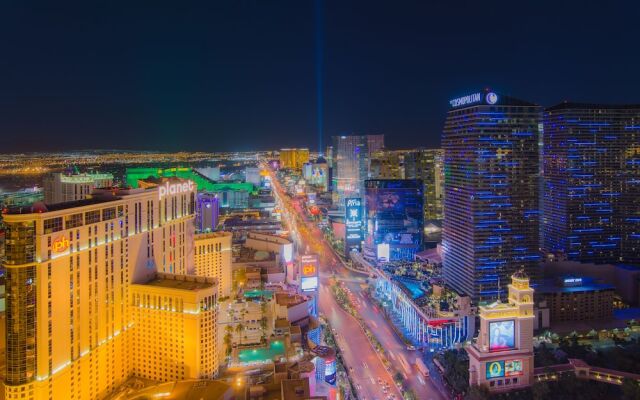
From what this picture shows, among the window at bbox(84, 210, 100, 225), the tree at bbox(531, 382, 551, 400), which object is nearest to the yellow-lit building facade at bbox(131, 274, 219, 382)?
the window at bbox(84, 210, 100, 225)

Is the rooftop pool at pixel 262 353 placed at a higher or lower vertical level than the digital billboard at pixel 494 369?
higher

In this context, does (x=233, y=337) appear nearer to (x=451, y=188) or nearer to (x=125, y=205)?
(x=125, y=205)

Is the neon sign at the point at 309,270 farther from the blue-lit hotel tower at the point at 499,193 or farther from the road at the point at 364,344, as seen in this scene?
the blue-lit hotel tower at the point at 499,193

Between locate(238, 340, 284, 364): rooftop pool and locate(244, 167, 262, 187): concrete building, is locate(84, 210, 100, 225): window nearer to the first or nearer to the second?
locate(238, 340, 284, 364): rooftop pool

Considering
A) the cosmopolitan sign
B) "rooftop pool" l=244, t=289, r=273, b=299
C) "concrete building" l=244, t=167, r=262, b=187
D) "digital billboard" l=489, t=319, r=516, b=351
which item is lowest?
"digital billboard" l=489, t=319, r=516, b=351

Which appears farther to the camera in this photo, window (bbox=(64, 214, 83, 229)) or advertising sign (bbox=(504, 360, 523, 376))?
advertising sign (bbox=(504, 360, 523, 376))

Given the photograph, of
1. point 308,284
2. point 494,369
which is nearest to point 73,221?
point 308,284

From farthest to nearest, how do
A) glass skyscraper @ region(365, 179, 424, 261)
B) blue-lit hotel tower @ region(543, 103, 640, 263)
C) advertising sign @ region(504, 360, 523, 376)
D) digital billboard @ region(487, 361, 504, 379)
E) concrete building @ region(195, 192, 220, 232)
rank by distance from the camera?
concrete building @ region(195, 192, 220, 232)
glass skyscraper @ region(365, 179, 424, 261)
blue-lit hotel tower @ region(543, 103, 640, 263)
advertising sign @ region(504, 360, 523, 376)
digital billboard @ region(487, 361, 504, 379)

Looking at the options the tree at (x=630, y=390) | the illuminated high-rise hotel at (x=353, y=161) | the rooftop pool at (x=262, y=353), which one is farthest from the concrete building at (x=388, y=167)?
the tree at (x=630, y=390)
